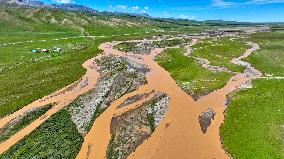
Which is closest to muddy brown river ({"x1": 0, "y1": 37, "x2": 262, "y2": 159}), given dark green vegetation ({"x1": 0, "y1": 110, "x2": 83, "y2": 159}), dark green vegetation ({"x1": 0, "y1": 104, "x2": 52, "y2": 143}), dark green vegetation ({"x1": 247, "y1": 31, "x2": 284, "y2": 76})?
dark green vegetation ({"x1": 0, "y1": 104, "x2": 52, "y2": 143})

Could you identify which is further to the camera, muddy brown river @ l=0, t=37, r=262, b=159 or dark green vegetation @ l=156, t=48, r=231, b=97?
dark green vegetation @ l=156, t=48, r=231, b=97

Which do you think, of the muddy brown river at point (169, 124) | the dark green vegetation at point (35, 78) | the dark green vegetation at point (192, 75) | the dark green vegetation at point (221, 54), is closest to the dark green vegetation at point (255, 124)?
the muddy brown river at point (169, 124)

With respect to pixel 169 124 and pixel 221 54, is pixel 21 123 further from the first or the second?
pixel 221 54

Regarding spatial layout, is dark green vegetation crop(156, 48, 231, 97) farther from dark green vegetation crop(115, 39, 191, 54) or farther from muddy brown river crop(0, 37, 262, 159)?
dark green vegetation crop(115, 39, 191, 54)

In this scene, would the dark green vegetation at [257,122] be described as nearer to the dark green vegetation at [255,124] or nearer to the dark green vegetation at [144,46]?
the dark green vegetation at [255,124]

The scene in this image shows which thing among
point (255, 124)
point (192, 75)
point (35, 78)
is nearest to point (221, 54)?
point (192, 75)

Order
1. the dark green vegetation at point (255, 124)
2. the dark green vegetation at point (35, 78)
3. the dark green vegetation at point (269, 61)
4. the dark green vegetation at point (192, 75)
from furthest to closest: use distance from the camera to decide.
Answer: the dark green vegetation at point (269, 61), the dark green vegetation at point (192, 75), the dark green vegetation at point (35, 78), the dark green vegetation at point (255, 124)

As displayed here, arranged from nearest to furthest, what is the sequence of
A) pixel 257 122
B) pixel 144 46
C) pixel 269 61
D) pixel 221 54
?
pixel 257 122
pixel 269 61
pixel 221 54
pixel 144 46
